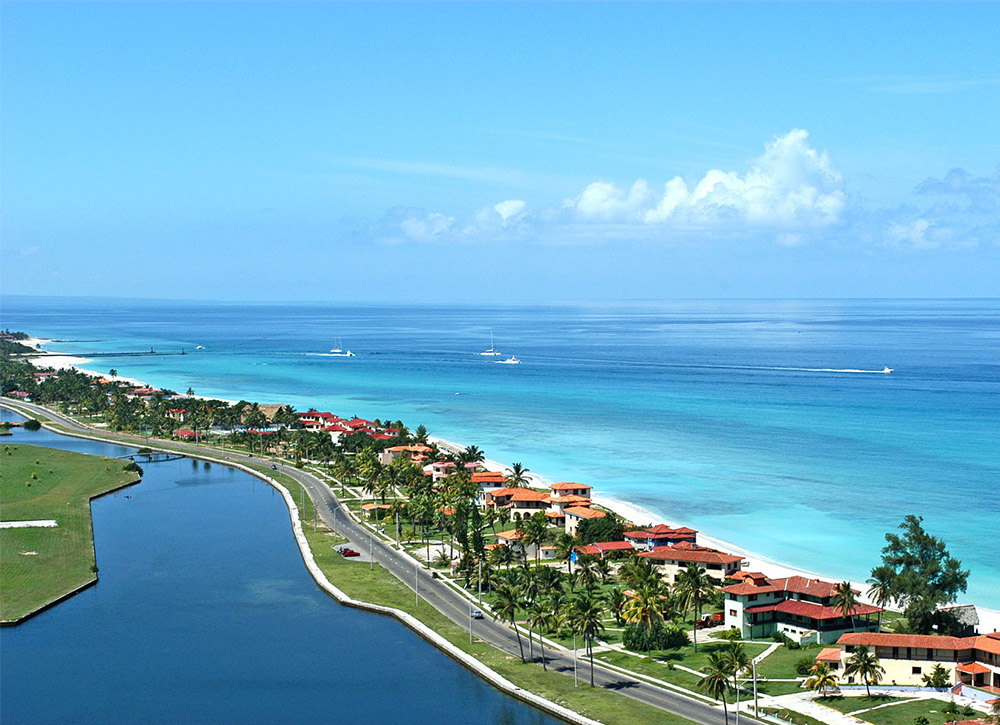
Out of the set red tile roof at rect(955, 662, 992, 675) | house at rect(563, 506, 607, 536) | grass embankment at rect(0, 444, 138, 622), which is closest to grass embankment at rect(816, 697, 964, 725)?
red tile roof at rect(955, 662, 992, 675)

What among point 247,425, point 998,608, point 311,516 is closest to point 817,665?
point 998,608

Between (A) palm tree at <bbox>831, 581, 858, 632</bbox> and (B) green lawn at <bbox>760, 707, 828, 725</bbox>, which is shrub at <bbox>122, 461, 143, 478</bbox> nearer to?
(A) palm tree at <bbox>831, 581, 858, 632</bbox>

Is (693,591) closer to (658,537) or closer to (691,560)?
(691,560)

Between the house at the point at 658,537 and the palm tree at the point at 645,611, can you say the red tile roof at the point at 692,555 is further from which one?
the palm tree at the point at 645,611

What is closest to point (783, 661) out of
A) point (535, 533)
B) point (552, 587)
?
point (552, 587)

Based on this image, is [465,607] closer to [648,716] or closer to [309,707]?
[309,707]

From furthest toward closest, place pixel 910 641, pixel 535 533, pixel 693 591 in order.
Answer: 1. pixel 535 533
2. pixel 693 591
3. pixel 910 641
